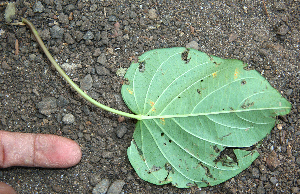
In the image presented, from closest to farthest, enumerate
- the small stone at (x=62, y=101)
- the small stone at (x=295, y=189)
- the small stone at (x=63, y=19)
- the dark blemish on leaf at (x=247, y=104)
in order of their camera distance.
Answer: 1. the dark blemish on leaf at (x=247, y=104)
2. the small stone at (x=295, y=189)
3. the small stone at (x=62, y=101)
4. the small stone at (x=63, y=19)

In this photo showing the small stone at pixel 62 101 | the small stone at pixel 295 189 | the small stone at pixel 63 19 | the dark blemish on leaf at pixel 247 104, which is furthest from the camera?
the small stone at pixel 63 19

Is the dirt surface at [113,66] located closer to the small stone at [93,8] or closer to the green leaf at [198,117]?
the small stone at [93,8]

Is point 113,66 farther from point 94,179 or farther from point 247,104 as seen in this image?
point 247,104

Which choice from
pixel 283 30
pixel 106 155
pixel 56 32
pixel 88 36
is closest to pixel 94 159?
pixel 106 155

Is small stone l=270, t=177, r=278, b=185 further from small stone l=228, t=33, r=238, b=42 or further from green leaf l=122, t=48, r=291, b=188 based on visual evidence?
small stone l=228, t=33, r=238, b=42

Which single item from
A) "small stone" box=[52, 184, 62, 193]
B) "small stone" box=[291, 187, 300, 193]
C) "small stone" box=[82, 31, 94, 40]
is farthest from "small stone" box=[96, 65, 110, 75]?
"small stone" box=[291, 187, 300, 193]

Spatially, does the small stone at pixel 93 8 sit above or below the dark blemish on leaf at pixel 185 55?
above

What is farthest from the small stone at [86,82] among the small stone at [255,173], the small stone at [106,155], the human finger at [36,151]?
the small stone at [255,173]
